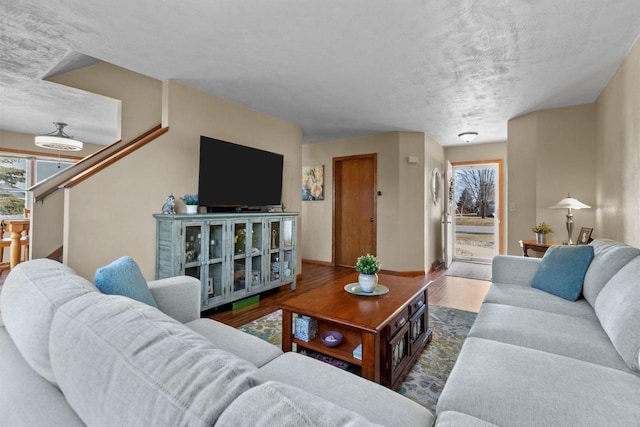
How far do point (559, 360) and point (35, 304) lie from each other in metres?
1.87

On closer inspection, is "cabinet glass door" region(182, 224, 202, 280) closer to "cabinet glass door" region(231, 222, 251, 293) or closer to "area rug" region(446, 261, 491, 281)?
"cabinet glass door" region(231, 222, 251, 293)

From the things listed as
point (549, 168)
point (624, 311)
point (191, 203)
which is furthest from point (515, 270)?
point (191, 203)

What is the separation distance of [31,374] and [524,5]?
2.88 m

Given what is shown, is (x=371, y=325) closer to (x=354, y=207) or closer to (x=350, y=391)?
(x=350, y=391)

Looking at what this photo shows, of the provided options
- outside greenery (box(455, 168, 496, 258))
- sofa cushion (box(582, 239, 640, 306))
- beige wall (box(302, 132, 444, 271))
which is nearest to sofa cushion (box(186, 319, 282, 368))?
sofa cushion (box(582, 239, 640, 306))

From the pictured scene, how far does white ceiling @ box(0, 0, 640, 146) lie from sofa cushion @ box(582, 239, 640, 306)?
1.55 m

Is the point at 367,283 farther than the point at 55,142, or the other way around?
the point at 55,142

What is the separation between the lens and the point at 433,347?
238 centimetres

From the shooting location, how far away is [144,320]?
0.66 metres

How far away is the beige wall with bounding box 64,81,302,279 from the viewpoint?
256cm

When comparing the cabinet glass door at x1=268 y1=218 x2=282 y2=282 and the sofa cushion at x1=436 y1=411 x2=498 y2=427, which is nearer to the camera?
the sofa cushion at x1=436 y1=411 x2=498 y2=427

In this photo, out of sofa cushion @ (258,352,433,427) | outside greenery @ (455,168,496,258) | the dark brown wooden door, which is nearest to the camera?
sofa cushion @ (258,352,433,427)

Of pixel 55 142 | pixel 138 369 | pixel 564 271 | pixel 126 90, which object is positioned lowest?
pixel 564 271

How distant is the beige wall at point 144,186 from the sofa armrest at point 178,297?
1.36 meters
